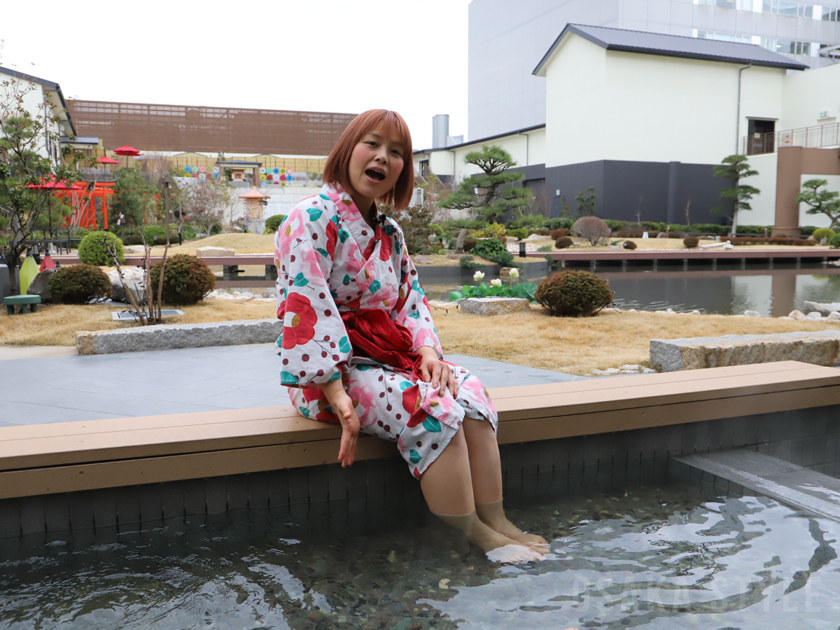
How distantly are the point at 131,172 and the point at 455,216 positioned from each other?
500 inches

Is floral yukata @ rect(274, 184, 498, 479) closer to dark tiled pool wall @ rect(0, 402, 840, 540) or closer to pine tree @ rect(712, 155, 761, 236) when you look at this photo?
dark tiled pool wall @ rect(0, 402, 840, 540)

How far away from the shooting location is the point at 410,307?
1.92 metres

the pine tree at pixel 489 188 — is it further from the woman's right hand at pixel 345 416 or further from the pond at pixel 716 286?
the woman's right hand at pixel 345 416

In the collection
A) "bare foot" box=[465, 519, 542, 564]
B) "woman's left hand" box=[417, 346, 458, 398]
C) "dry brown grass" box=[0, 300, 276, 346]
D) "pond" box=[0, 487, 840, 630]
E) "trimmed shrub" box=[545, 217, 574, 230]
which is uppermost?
"trimmed shrub" box=[545, 217, 574, 230]

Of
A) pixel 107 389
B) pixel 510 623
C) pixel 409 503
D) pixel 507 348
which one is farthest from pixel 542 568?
pixel 507 348

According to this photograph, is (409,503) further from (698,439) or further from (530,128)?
(530,128)

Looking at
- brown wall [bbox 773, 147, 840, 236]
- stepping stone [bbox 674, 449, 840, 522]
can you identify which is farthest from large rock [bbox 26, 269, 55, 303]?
brown wall [bbox 773, 147, 840, 236]

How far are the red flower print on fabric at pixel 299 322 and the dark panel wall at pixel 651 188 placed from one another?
23.9 meters

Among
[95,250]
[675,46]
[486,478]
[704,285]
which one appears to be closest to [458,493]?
[486,478]

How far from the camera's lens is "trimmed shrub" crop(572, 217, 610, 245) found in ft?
64.7

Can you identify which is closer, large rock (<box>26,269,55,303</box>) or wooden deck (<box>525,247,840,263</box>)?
large rock (<box>26,269,55,303</box>)

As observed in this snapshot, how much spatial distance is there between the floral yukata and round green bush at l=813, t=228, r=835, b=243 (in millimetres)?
23000

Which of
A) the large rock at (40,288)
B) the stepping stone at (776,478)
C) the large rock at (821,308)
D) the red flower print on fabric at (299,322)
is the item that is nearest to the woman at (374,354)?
the red flower print on fabric at (299,322)

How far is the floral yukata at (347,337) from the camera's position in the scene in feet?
5.21
